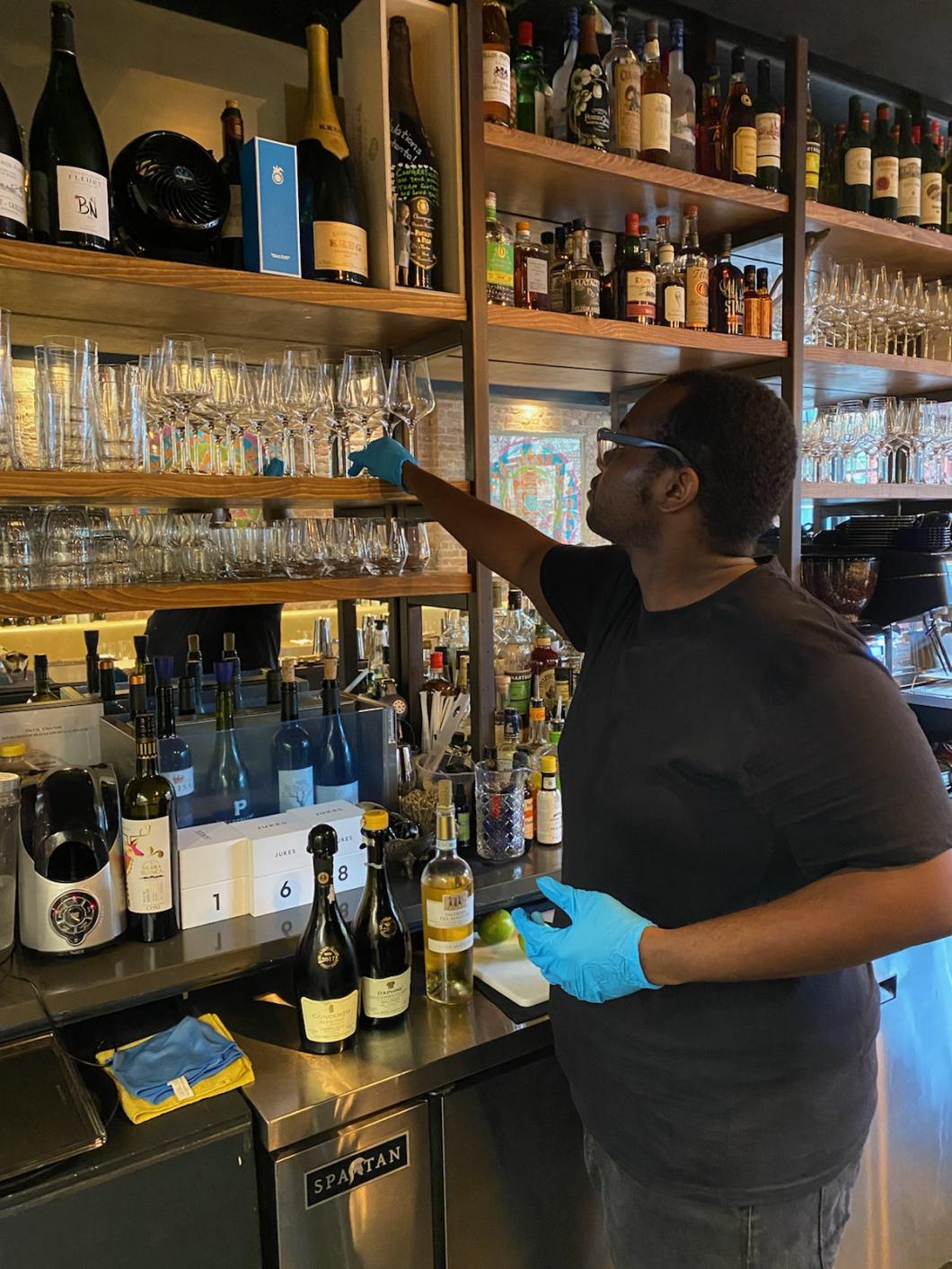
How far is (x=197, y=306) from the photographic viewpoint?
5.17ft

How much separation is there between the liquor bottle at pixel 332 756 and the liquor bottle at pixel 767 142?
5.49 ft

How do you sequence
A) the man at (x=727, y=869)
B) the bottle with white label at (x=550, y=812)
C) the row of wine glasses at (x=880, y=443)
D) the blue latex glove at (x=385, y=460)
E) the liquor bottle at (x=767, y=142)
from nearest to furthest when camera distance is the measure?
1. the man at (x=727, y=869)
2. the blue latex glove at (x=385, y=460)
3. the bottle with white label at (x=550, y=812)
4. the liquor bottle at (x=767, y=142)
5. the row of wine glasses at (x=880, y=443)

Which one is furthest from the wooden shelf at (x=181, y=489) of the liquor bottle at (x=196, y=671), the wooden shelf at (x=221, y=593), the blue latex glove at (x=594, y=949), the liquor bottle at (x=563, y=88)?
the liquor bottle at (x=563, y=88)

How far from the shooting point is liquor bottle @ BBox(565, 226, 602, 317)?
1985 millimetres

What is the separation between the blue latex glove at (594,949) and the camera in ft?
3.67

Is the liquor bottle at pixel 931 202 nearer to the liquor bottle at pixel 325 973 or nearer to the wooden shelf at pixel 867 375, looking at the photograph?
the wooden shelf at pixel 867 375

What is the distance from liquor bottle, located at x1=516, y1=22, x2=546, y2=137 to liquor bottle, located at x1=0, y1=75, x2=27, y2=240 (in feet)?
3.69

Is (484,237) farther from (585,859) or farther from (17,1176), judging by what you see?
(17,1176)

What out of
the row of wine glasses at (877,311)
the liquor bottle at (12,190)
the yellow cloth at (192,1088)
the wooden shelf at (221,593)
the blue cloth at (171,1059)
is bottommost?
the yellow cloth at (192,1088)

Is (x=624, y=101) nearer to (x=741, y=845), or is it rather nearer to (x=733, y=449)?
(x=733, y=449)

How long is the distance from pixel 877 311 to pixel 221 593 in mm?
2134

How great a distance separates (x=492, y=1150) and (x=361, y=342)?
5.33 feet

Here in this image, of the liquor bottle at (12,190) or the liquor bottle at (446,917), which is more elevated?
the liquor bottle at (12,190)

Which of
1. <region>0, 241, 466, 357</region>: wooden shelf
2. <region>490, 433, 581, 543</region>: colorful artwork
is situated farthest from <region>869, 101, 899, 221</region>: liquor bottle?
<region>0, 241, 466, 357</region>: wooden shelf
